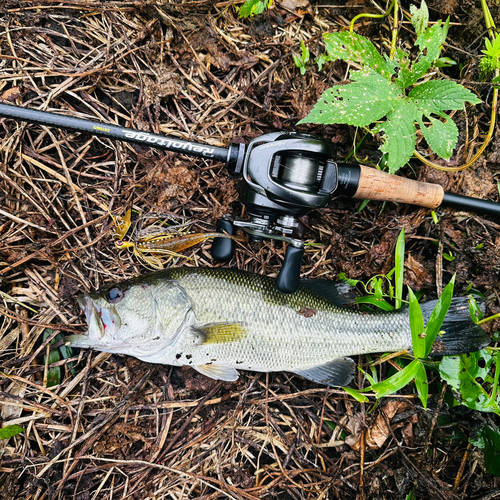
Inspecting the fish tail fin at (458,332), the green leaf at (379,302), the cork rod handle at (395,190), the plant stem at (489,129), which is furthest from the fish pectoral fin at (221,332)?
the plant stem at (489,129)

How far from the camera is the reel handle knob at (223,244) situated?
10.4 feet

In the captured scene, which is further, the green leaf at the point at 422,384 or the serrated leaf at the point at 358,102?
the green leaf at the point at 422,384

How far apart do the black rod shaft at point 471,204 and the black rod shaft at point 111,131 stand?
6.11 ft

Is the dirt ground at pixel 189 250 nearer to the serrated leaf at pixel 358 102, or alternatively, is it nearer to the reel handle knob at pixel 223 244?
the reel handle knob at pixel 223 244

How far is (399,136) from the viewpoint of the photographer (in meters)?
2.70

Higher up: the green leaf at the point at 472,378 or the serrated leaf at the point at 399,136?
the serrated leaf at the point at 399,136

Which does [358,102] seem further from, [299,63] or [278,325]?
[278,325]

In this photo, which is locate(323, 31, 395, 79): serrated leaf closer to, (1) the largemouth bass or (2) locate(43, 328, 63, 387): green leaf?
(1) the largemouth bass

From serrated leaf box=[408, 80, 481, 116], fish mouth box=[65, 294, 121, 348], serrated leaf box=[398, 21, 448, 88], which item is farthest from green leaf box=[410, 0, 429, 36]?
fish mouth box=[65, 294, 121, 348]

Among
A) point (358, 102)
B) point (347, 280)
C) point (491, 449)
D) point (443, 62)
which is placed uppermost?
point (443, 62)

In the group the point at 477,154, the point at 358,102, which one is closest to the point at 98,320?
the point at 358,102

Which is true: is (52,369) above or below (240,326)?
below

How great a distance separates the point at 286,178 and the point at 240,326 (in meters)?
1.25

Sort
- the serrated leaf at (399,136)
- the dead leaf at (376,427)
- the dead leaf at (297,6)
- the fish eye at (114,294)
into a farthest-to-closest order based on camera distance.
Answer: the dead leaf at (297,6), the dead leaf at (376,427), the fish eye at (114,294), the serrated leaf at (399,136)
